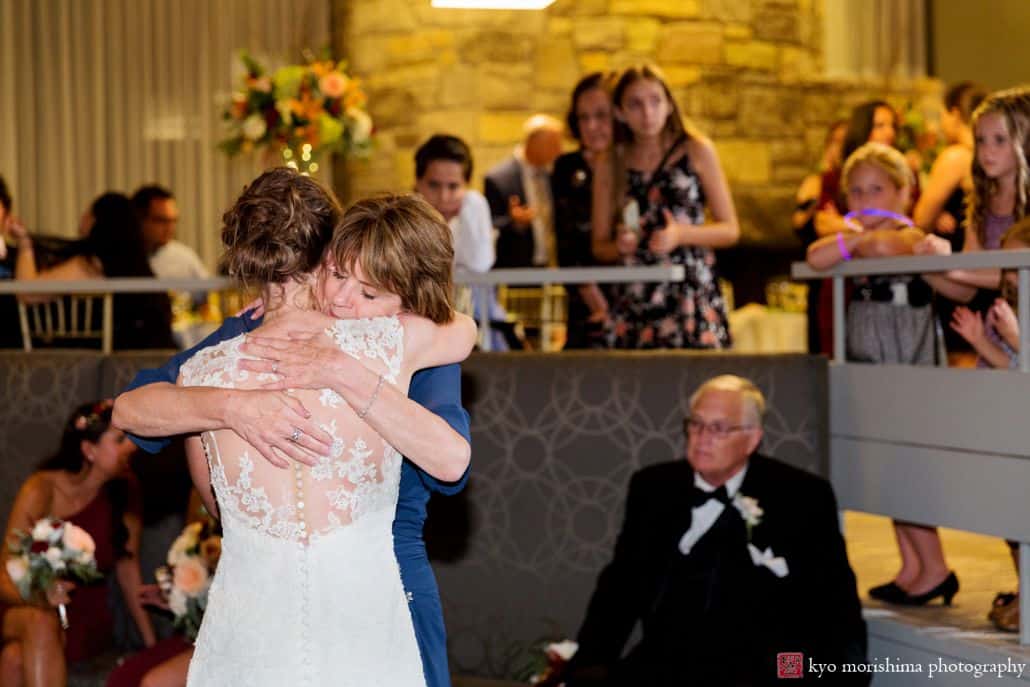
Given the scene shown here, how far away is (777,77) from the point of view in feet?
31.5

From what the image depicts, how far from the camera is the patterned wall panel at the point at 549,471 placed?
165 inches

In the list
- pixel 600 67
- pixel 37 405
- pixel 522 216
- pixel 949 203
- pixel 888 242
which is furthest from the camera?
pixel 600 67

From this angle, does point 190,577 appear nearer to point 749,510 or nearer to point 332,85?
point 749,510

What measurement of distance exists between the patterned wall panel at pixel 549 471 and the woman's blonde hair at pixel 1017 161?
56 centimetres

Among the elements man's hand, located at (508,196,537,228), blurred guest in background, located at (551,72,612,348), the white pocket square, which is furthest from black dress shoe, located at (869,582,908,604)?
man's hand, located at (508,196,537,228)

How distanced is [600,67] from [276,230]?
703 cm

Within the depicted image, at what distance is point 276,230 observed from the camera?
223 cm

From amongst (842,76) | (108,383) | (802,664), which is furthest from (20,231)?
(842,76)

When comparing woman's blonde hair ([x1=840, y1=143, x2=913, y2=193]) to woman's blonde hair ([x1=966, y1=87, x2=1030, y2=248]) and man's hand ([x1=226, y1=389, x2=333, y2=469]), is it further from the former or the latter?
man's hand ([x1=226, y1=389, x2=333, y2=469])

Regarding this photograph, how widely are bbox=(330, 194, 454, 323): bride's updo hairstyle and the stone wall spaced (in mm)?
6628

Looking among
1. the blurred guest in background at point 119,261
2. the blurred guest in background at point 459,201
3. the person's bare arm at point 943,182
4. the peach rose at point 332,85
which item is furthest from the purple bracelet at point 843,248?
the blurred guest in background at point 119,261

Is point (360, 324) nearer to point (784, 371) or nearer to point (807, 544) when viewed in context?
point (807, 544)

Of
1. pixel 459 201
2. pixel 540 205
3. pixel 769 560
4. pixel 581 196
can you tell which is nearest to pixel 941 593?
pixel 769 560

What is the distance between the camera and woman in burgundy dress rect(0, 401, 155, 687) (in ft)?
13.2
